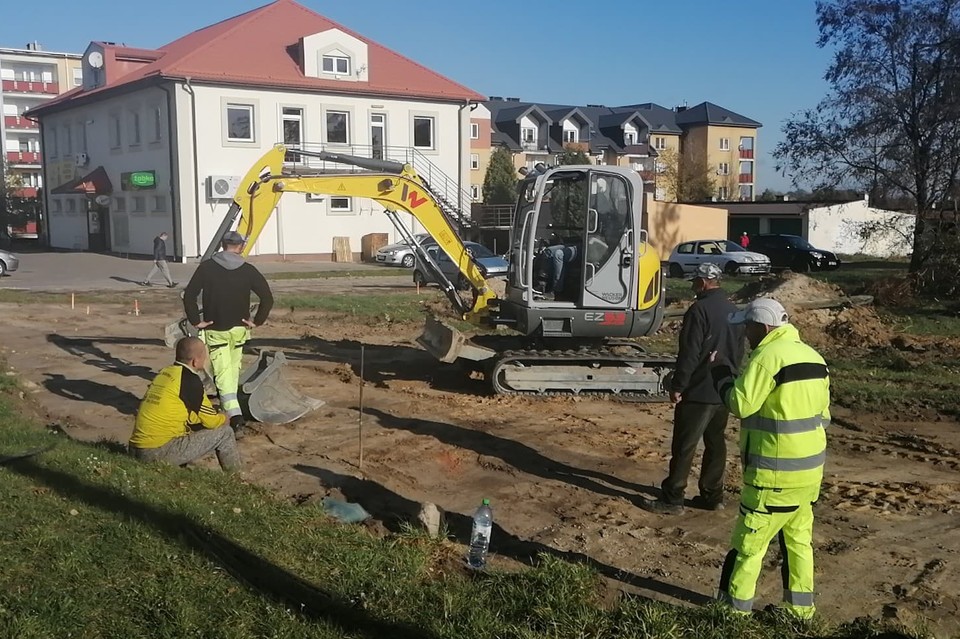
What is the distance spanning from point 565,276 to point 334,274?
22.6 meters

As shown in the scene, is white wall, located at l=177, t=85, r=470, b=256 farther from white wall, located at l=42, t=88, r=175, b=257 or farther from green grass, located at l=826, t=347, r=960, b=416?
green grass, located at l=826, t=347, r=960, b=416

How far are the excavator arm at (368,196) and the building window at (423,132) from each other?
3188 centimetres

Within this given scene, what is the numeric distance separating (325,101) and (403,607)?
38521 mm

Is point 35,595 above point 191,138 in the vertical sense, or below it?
below

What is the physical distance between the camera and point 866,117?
1164 inches

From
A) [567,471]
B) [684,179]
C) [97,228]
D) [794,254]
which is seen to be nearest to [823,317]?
[567,471]

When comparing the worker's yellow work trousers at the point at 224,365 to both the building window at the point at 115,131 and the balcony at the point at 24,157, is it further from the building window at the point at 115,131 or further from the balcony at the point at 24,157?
the balcony at the point at 24,157

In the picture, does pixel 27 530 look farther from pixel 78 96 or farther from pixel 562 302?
pixel 78 96

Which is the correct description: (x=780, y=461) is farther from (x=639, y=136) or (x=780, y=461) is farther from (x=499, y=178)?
(x=639, y=136)

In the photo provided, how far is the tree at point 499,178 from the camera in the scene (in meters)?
57.6

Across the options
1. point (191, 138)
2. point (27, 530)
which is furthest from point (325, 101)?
point (27, 530)

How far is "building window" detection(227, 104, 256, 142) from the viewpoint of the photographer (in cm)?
3888

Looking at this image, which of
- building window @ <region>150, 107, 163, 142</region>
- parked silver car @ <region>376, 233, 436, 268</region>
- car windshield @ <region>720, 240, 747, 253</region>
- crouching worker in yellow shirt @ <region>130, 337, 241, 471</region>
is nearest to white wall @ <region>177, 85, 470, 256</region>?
building window @ <region>150, 107, 163, 142</region>

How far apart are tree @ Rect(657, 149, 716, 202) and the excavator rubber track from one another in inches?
2213
